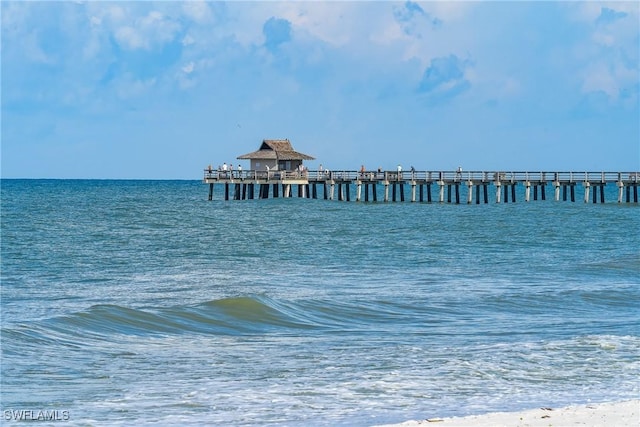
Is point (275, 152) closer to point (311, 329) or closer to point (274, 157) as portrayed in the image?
point (274, 157)

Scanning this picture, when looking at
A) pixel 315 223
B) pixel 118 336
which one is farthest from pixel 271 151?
pixel 118 336

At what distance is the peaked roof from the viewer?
6231cm

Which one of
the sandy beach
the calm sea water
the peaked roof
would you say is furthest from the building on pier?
the sandy beach

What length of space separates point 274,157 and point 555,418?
54.1m

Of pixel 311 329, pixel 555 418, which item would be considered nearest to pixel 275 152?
pixel 311 329

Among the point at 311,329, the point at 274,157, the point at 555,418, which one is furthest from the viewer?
the point at 274,157

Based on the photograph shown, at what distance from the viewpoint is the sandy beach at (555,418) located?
8289 mm

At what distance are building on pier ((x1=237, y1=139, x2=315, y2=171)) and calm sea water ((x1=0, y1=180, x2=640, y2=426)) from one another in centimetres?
2771

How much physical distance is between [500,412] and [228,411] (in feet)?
8.77

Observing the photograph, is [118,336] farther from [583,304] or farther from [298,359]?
[583,304]

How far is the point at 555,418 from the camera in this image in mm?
8508

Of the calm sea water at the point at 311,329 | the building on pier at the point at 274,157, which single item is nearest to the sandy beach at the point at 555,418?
the calm sea water at the point at 311,329

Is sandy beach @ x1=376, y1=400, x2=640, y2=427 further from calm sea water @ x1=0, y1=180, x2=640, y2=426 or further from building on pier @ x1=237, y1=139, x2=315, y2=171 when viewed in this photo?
building on pier @ x1=237, y1=139, x2=315, y2=171

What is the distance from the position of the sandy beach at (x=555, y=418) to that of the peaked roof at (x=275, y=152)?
2113 inches
